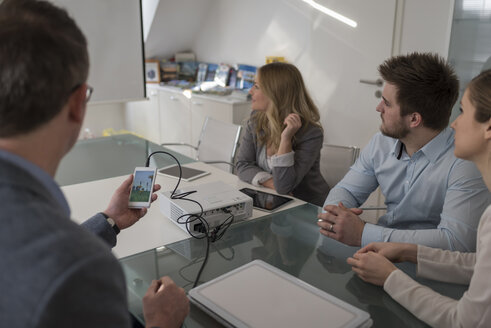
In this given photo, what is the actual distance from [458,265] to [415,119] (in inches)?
25.3

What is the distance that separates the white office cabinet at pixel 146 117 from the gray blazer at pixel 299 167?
9.48 ft

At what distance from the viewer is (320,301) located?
105 centimetres

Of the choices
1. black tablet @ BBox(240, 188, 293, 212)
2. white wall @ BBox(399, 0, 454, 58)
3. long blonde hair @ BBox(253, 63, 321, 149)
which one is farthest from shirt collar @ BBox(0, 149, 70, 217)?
white wall @ BBox(399, 0, 454, 58)

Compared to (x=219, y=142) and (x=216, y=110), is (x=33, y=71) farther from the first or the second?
(x=216, y=110)

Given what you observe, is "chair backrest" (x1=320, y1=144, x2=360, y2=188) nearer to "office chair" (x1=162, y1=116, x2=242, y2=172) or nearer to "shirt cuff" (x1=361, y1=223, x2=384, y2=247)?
"office chair" (x1=162, y1=116, x2=242, y2=172)

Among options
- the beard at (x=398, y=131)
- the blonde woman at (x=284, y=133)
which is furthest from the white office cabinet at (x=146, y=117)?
the beard at (x=398, y=131)

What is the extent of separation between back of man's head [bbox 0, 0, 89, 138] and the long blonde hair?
1711mm

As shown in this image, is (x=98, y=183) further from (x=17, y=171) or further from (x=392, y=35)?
(x=392, y=35)

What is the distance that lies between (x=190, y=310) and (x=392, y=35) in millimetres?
2587

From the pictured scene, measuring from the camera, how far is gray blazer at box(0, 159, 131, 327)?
1.76 feet

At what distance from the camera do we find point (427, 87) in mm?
1666

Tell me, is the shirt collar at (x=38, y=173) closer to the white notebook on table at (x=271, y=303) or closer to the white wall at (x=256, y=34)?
the white notebook on table at (x=271, y=303)

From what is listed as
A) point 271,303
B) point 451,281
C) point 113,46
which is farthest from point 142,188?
point 113,46

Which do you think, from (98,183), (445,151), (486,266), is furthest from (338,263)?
(98,183)
